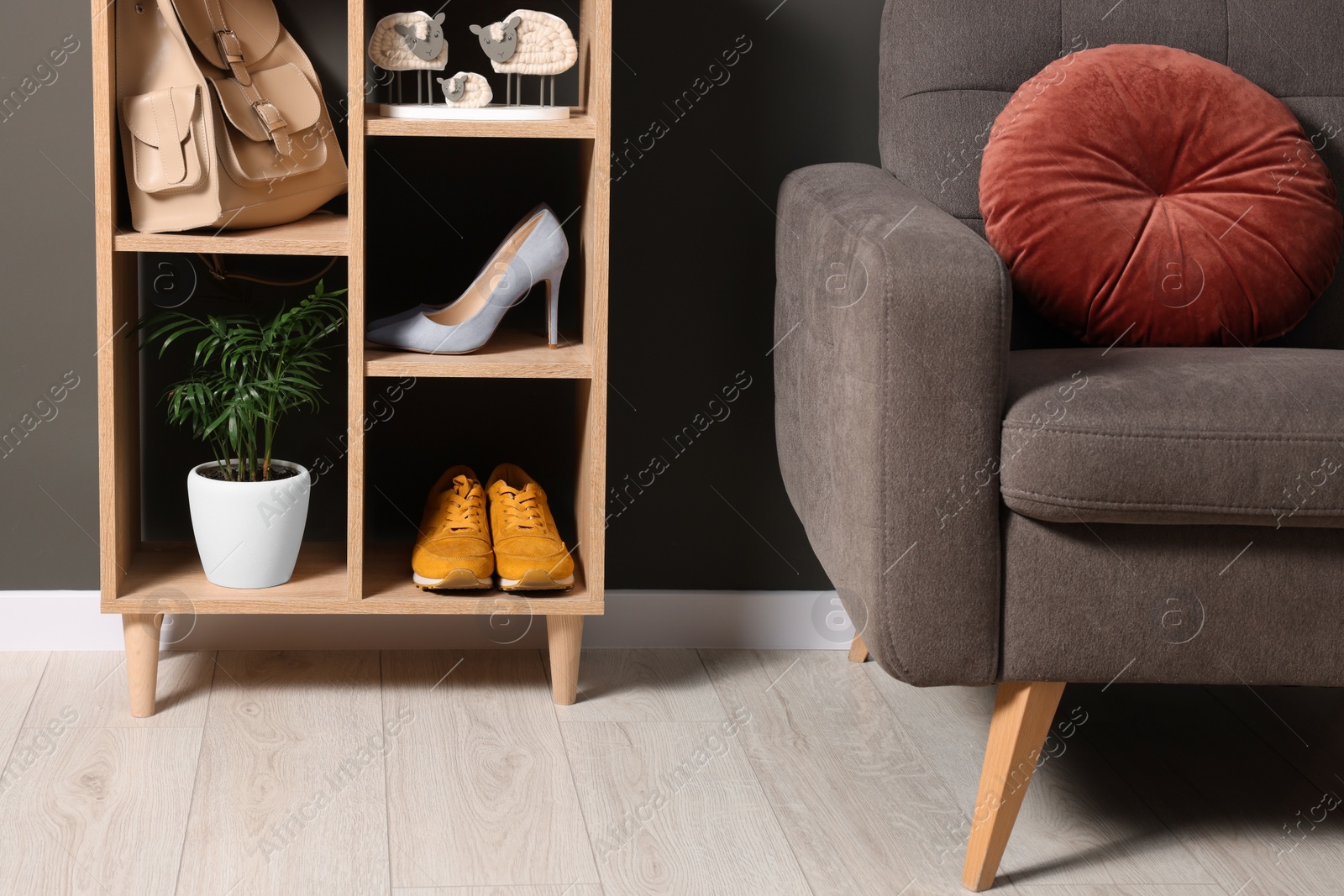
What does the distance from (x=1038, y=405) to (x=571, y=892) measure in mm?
604

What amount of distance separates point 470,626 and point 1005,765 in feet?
2.56

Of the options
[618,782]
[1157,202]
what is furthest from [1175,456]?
[618,782]

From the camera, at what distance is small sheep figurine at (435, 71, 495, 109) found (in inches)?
53.6

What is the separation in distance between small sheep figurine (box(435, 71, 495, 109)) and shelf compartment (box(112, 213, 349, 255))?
0.60 ft

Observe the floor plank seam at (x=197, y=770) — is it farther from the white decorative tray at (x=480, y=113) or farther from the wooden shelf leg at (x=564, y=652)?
the white decorative tray at (x=480, y=113)

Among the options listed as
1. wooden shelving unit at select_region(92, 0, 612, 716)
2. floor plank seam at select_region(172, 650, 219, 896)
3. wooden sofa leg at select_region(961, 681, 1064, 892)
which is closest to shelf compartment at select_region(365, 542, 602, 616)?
wooden shelving unit at select_region(92, 0, 612, 716)

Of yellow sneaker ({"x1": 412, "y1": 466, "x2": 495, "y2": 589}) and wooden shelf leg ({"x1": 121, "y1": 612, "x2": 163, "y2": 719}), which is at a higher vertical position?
yellow sneaker ({"x1": 412, "y1": 466, "x2": 495, "y2": 589})

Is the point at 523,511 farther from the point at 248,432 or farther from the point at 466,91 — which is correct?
the point at 466,91

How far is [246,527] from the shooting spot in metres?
1.41

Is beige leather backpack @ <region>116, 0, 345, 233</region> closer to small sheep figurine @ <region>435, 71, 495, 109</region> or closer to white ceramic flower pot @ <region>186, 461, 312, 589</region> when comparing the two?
small sheep figurine @ <region>435, 71, 495, 109</region>

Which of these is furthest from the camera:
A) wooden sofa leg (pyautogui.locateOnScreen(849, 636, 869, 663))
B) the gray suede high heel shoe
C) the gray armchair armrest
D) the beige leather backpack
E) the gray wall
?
wooden sofa leg (pyautogui.locateOnScreen(849, 636, 869, 663))

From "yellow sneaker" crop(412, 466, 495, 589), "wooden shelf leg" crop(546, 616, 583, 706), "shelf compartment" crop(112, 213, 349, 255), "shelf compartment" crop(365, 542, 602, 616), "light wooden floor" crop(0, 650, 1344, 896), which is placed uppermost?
"shelf compartment" crop(112, 213, 349, 255)

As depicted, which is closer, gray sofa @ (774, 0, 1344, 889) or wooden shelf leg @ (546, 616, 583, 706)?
gray sofa @ (774, 0, 1344, 889)

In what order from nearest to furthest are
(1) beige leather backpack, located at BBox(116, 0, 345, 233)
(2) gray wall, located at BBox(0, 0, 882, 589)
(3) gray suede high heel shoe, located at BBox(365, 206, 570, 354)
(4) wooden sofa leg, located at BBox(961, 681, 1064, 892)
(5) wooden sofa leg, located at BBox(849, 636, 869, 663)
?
(4) wooden sofa leg, located at BBox(961, 681, 1064, 892) < (1) beige leather backpack, located at BBox(116, 0, 345, 233) < (3) gray suede high heel shoe, located at BBox(365, 206, 570, 354) < (2) gray wall, located at BBox(0, 0, 882, 589) < (5) wooden sofa leg, located at BBox(849, 636, 869, 663)
